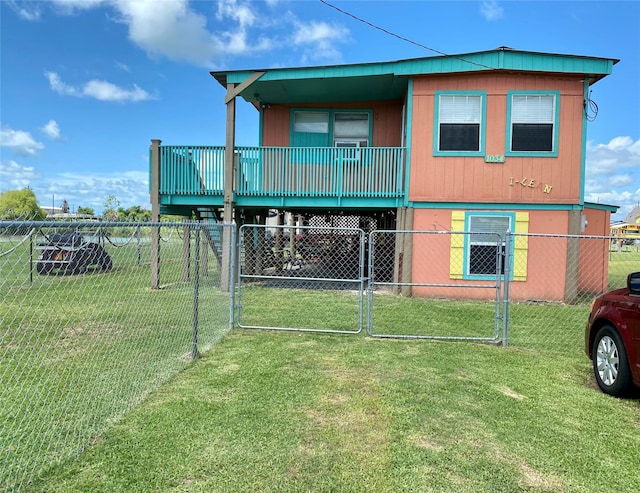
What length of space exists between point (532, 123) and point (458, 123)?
5.62ft

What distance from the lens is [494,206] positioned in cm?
1053

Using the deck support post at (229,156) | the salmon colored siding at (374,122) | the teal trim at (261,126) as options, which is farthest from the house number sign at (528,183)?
the teal trim at (261,126)

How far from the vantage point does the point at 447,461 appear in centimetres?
315

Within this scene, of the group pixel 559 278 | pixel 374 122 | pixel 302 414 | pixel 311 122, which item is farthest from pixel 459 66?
pixel 302 414

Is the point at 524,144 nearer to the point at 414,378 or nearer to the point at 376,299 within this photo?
the point at 376,299

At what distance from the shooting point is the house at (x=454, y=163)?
1034 centimetres

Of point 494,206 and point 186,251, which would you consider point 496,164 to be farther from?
point 186,251

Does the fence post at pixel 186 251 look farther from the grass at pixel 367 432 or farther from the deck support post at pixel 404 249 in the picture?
the deck support post at pixel 404 249

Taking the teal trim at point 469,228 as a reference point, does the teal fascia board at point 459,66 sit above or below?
above

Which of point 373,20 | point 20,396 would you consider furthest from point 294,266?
point 20,396

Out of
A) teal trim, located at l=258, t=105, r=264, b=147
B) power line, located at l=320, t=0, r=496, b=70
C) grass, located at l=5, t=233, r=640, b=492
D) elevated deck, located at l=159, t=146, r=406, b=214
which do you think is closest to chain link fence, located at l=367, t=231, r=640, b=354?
elevated deck, located at l=159, t=146, r=406, b=214

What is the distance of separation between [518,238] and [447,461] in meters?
8.51

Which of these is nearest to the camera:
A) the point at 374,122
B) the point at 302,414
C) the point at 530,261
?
the point at 302,414

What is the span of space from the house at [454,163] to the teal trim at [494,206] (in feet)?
0.08
